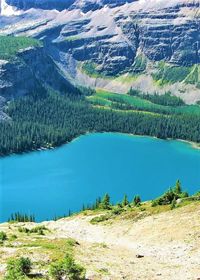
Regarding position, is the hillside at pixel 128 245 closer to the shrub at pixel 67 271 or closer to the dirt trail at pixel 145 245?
the dirt trail at pixel 145 245

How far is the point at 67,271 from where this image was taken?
167 feet

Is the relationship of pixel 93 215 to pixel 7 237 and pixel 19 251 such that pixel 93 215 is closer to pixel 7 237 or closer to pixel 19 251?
pixel 7 237

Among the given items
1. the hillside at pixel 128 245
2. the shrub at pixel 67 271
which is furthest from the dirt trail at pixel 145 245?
the shrub at pixel 67 271

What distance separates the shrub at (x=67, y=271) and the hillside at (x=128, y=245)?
2.18 m

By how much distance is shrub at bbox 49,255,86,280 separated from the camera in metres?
50.8

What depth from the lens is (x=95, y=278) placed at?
52125mm

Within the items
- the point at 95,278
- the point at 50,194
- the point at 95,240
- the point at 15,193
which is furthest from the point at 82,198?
the point at 95,278

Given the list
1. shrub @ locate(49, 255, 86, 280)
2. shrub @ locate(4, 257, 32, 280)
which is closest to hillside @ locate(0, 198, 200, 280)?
shrub @ locate(4, 257, 32, 280)

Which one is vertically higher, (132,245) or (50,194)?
(132,245)

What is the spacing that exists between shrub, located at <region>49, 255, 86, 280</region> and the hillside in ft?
7.15

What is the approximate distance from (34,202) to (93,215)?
70.3 meters

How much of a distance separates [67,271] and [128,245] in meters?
21.3

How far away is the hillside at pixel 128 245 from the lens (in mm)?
55156

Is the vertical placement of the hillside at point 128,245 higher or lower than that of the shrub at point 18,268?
lower
